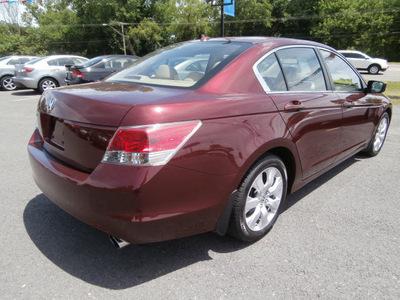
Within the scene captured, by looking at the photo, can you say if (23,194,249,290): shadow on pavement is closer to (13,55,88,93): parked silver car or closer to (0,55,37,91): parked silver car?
(13,55,88,93): parked silver car

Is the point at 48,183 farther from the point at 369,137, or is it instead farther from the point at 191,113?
the point at 369,137

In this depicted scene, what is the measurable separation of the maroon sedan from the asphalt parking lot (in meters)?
0.28

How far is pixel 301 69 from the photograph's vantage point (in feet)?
9.50

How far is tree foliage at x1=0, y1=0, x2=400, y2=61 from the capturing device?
4456cm

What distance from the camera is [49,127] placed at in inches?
91.1

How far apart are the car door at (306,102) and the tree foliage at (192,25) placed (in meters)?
47.5

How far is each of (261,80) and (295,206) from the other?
1.41 m

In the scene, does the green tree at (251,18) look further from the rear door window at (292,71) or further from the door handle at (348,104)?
the rear door window at (292,71)

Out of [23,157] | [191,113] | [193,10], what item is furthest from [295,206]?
[193,10]

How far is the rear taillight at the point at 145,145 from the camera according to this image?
173cm

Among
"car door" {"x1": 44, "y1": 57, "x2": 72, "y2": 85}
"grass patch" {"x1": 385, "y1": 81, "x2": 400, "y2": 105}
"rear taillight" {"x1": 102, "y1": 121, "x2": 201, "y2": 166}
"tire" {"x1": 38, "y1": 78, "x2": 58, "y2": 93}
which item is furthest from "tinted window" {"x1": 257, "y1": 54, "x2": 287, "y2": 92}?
"tire" {"x1": 38, "y1": 78, "x2": 58, "y2": 93}

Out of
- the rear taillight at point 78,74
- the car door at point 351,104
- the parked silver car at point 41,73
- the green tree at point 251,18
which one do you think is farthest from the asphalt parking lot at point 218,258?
the green tree at point 251,18

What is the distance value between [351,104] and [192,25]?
168 feet

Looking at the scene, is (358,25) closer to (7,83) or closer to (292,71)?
(7,83)
